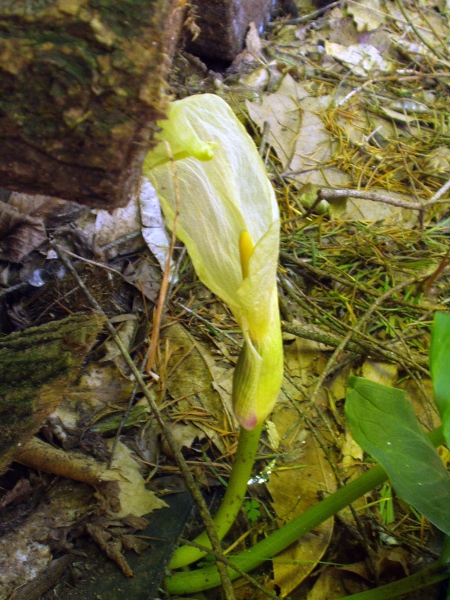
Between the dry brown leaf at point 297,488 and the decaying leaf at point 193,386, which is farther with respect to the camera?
the decaying leaf at point 193,386

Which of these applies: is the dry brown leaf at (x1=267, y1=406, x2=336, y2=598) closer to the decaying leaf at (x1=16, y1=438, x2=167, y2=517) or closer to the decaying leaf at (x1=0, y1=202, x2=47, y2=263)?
the decaying leaf at (x1=16, y1=438, x2=167, y2=517)

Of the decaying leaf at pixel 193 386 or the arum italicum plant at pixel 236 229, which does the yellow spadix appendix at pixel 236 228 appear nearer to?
the arum italicum plant at pixel 236 229

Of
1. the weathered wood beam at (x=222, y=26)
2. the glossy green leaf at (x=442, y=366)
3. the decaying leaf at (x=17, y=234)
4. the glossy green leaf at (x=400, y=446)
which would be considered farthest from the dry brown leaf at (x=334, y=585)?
the weathered wood beam at (x=222, y=26)

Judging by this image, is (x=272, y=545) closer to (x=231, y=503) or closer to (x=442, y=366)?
(x=231, y=503)

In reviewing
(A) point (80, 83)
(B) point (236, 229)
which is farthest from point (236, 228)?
(A) point (80, 83)

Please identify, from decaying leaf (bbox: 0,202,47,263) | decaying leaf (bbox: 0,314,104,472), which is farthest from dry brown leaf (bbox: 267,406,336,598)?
decaying leaf (bbox: 0,202,47,263)

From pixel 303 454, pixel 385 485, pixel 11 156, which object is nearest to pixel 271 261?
pixel 11 156
